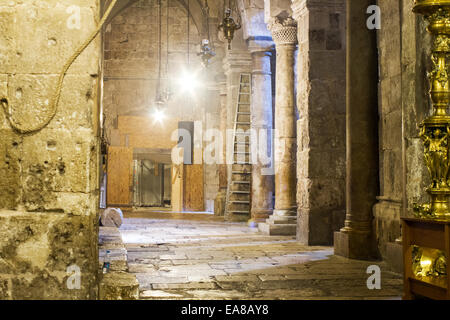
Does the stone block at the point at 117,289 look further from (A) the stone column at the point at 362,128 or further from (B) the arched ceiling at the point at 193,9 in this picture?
(B) the arched ceiling at the point at 193,9

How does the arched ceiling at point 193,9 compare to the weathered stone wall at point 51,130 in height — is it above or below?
above

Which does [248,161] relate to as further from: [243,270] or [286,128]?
[243,270]

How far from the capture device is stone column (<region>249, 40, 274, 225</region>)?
10.9m

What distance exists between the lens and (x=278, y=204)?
9352mm

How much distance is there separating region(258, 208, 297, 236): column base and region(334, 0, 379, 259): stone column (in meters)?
2.62

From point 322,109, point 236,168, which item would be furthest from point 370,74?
point 236,168

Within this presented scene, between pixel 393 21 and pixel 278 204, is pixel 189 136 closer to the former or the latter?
pixel 278 204

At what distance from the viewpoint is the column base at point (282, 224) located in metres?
9.09

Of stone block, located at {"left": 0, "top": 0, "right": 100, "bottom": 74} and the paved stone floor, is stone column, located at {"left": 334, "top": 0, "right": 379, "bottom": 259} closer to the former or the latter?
the paved stone floor

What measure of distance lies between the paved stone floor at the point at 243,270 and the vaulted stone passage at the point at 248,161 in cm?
2

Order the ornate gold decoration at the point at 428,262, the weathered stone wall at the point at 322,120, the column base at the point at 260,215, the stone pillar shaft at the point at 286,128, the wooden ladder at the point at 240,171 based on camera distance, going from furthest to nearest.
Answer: the wooden ladder at the point at 240,171 → the column base at the point at 260,215 → the stone pillar shaft at the point at 286,128 → the weathered stone wall at the point at 322,120 → the ornate gold decoration at the point at 428,262

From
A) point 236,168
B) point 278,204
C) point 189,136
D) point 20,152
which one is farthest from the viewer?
point 189,136

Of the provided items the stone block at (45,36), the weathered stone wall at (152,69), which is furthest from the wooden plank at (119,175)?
the stone block at (45,36)

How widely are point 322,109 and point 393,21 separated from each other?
183 centimetres
